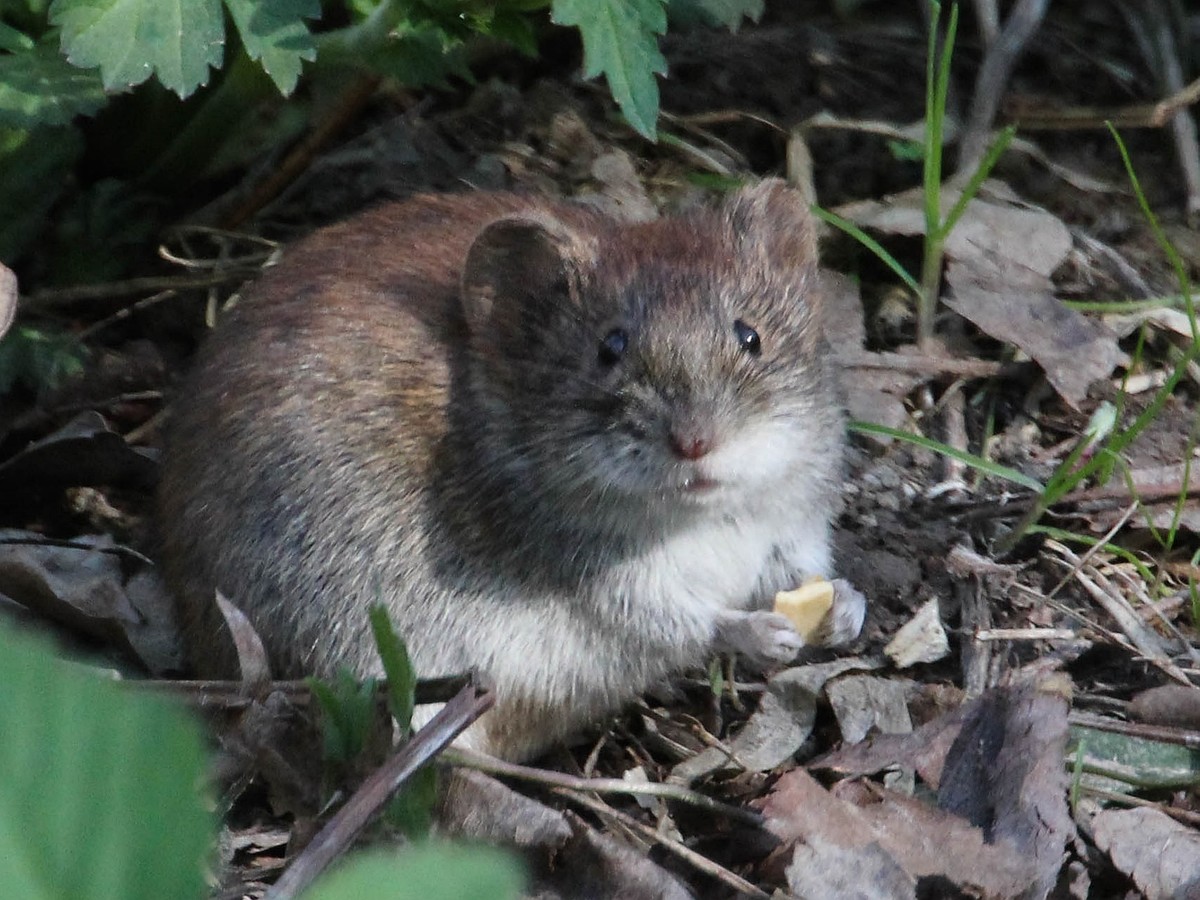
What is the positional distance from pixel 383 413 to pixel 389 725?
97 centimetres

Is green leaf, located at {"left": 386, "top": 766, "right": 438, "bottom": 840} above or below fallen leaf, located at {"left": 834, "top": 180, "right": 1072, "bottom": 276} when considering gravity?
A: below

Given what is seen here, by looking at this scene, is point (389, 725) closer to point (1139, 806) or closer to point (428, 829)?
point (428, 829)

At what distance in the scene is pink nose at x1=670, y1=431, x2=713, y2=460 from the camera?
3428 millimetres

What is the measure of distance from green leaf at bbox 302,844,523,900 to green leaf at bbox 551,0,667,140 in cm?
294

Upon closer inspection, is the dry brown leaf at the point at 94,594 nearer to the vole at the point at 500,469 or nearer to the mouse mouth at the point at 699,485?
the vole at the point at 500,469

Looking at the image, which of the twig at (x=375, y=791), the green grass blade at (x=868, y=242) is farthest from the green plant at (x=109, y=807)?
the green grass blade at (x=868, y=242)

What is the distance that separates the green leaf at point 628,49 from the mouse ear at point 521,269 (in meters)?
0.40

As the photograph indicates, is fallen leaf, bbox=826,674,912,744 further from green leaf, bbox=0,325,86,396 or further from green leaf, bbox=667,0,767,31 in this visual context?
green leaf, bbox=0,325,86,396

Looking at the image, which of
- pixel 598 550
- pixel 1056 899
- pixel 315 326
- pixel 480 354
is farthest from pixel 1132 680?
pixel 315 326

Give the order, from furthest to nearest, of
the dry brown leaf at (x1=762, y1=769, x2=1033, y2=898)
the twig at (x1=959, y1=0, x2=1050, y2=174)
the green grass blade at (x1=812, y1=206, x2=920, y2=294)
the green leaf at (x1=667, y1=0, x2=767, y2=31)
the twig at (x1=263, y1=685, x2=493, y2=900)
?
1. the twig at (x1=959, y1=0, x2=1050, y2=174)
2. the green grass blade at (x1=812, y1=206, x2=920, y2=294)
3. the green leaf at (x1=667, y1=0, x2=767, y2=31)
4. the dry brown leaf at (x1=762, y1=769, x2=1033, y2=898)
5. the twig at (x1=263, y1=685, x2=493, y2=900)

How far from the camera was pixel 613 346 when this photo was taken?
12.0 feet

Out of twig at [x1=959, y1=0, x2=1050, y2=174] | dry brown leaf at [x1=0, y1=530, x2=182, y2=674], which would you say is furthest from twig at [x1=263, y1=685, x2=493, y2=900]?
twig at [x1=959, y1=0, x2=1050, y2=174]

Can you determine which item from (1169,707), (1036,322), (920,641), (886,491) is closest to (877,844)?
(920,641)

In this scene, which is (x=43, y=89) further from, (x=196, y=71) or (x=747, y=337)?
(x=747, y=337)
